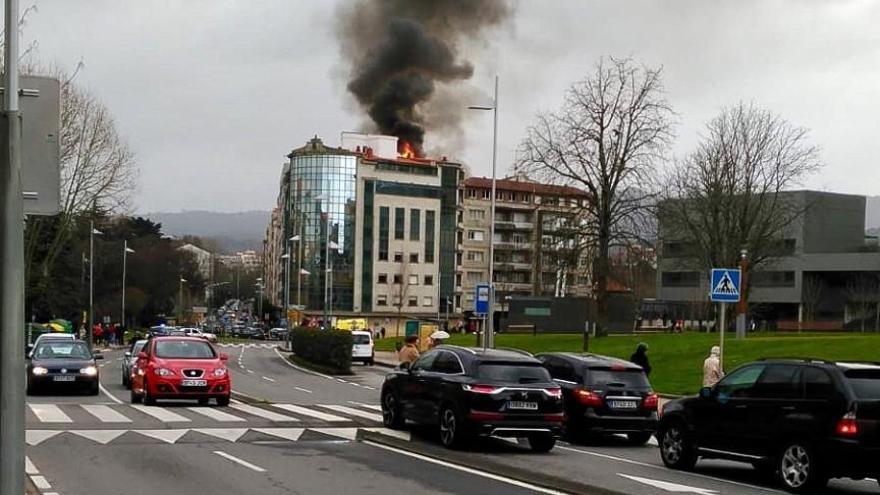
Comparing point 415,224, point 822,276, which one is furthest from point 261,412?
point 415,224

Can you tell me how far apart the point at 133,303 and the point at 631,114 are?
2288 inches

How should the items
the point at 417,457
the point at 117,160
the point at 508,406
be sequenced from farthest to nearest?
the point at 117,160 < the point at 508,406 < the point at 417,457

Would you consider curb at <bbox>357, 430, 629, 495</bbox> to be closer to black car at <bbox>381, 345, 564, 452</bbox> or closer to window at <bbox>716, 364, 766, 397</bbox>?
black car at <bbox>381, 345, 564, 452</bbox>

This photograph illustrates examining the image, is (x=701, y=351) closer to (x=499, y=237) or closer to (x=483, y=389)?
(x=483, y=389)

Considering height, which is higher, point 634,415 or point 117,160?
point 117,160

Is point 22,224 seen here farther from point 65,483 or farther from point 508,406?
point 508,406

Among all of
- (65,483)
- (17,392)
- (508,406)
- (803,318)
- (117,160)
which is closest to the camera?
(17,392)

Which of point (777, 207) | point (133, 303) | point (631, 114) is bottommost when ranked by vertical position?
point (133, 303)

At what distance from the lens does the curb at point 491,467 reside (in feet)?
40.4

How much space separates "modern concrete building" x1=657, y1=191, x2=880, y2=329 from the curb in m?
68.4

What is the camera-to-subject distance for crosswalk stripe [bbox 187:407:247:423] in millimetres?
21203

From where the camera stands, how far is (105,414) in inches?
871

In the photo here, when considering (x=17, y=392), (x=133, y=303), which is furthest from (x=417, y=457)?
(x=133, y=303)

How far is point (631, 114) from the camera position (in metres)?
55.3
